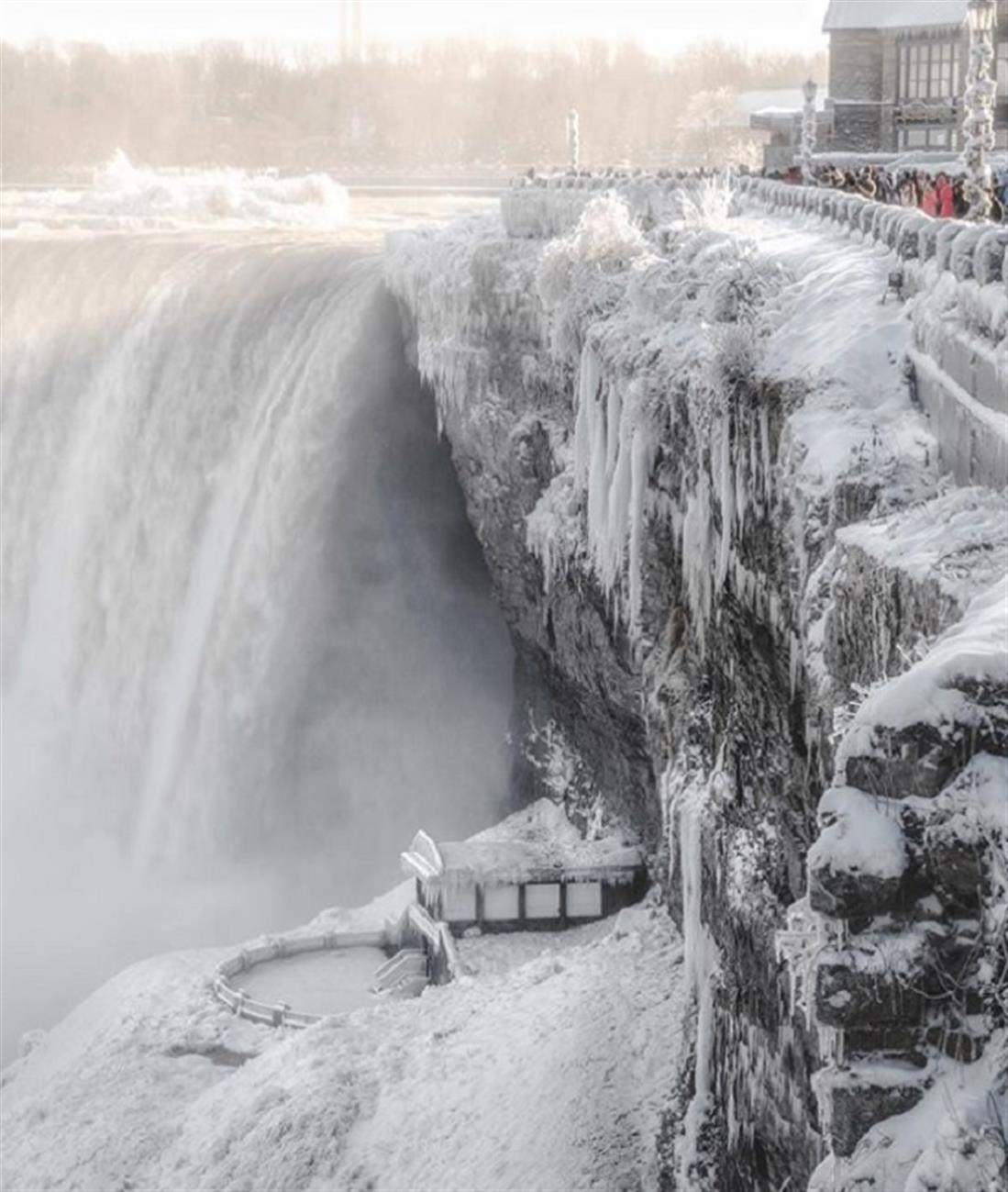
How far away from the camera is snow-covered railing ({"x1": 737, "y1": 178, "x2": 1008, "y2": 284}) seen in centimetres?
1442

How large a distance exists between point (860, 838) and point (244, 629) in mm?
31937

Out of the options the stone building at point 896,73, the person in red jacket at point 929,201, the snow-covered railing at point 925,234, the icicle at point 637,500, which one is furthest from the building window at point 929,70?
the icicle at point 637,500

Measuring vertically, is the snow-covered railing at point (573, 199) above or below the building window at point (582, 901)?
above

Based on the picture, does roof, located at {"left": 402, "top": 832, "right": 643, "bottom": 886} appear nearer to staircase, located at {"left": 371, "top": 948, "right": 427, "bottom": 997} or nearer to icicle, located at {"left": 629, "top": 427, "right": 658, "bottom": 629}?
staircase, located at {"left": 371, "top": 948, "right": 427, "bottom": 997}

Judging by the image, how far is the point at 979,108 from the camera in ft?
72.3

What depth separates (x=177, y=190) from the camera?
248ft

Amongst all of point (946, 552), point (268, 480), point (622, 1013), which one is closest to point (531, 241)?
A: point (268, 480)

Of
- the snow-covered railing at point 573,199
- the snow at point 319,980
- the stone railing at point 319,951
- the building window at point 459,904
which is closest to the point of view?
the stone railing at point 319,951

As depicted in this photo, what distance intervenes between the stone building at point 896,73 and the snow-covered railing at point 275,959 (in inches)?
1205

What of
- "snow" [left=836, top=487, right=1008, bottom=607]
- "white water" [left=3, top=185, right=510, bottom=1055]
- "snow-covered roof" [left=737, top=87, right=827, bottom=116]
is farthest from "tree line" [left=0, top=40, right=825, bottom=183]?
"snow" [left=836, top=487, right=1008, bottom=607]

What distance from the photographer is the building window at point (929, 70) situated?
56125mm

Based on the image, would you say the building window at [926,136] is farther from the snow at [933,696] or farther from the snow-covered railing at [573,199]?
the snow at [933,696]

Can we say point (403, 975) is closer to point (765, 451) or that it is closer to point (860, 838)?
point (765, 451)

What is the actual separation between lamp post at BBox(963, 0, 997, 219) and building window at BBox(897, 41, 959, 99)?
34.4m
